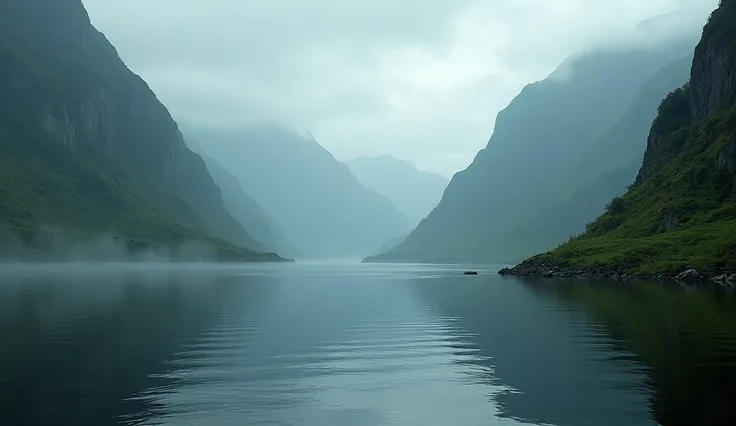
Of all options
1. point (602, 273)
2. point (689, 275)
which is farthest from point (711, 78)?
point (689, 275)

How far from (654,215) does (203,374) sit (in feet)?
427

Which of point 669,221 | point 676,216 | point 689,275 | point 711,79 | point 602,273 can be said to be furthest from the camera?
point 711,79

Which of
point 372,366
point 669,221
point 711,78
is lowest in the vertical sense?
point 372,366

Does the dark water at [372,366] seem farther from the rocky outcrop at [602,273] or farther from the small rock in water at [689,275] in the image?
the small rock in water at [689,275]

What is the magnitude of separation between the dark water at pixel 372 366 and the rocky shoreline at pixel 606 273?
33.2m

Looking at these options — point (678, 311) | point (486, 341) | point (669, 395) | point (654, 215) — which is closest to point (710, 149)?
point (654, 215)

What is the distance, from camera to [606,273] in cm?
11488

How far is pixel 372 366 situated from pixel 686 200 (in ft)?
388

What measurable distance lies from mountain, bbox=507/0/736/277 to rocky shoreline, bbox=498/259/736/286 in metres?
0.39

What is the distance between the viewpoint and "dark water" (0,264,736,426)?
22.2 meters

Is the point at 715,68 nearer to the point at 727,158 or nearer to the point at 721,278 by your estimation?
the point at 727,158

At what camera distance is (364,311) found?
206ft

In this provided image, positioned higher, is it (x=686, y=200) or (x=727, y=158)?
(x=727, y=158)

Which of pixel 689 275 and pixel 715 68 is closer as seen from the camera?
pixel 689 275
